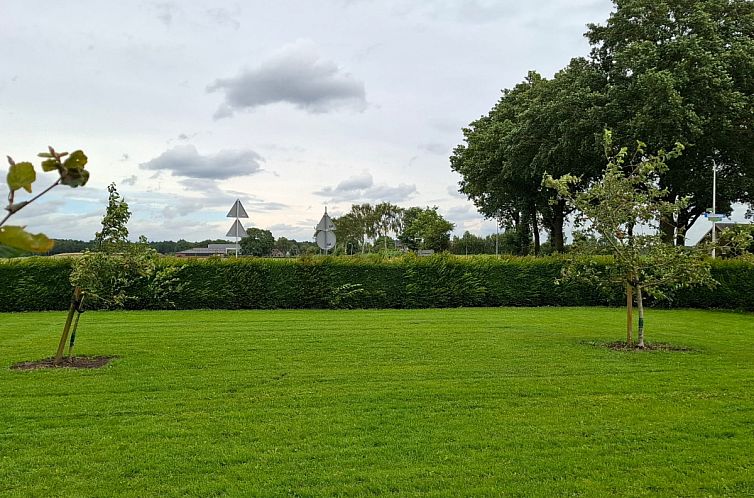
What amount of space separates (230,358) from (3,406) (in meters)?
3.35

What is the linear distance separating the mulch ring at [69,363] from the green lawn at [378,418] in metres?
0.26

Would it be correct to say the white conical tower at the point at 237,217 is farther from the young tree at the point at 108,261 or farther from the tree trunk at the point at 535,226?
the tree trunk at the point at 535,226

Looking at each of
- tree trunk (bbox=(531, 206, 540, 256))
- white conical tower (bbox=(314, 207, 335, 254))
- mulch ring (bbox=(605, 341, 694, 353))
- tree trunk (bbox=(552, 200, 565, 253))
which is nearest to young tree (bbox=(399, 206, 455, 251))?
tree trunk (bbox=(531, 206, 540, 256))

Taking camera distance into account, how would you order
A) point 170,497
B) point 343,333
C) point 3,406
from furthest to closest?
point 343,333, point 3,406, point 170,497

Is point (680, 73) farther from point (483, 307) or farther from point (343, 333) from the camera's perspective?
point (343, 333)

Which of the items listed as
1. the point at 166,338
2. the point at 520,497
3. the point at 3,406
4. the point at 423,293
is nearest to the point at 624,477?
the point at 520,497

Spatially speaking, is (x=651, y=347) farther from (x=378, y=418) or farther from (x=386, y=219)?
(x=386, y=219)

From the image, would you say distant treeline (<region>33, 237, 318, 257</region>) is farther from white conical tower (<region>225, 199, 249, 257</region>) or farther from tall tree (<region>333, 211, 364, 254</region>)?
tall tree (<region>333, 211, 364, 254</region>)

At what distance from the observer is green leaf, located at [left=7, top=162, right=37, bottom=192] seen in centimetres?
116

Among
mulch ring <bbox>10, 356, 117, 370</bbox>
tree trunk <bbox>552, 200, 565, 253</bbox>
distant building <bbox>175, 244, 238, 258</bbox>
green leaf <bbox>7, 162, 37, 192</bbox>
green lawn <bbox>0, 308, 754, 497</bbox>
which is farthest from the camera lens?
tree trunk <bbox>552, 200, 565, 253</bbox>

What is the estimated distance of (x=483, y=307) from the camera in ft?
61.7


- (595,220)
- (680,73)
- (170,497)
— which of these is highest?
(680,73)

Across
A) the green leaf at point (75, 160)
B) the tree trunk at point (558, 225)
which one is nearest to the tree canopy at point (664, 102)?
the tree trunk at point (558, 225)

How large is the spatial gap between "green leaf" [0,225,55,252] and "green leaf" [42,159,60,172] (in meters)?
0.23
